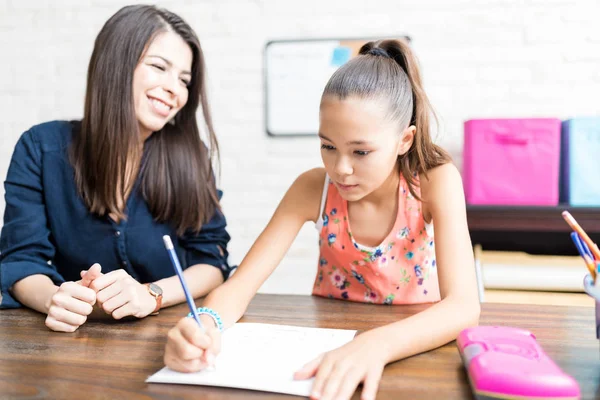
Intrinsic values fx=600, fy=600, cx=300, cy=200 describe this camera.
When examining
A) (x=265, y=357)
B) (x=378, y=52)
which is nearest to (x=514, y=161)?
(x=378, y=52)

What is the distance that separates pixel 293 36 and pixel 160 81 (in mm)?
1181

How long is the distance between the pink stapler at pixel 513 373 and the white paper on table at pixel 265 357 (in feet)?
0.62

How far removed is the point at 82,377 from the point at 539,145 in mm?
1780

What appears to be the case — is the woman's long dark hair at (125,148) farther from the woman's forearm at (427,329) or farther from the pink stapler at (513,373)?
the pink stapler at (513,373)

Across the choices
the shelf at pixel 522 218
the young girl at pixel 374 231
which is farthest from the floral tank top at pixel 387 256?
the shelf at pixel 522 218

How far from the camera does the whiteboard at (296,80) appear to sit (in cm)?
249

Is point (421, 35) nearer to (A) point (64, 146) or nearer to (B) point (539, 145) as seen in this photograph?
(B) point (539, 145)

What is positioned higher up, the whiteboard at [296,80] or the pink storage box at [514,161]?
the whiteboard at [296,80]

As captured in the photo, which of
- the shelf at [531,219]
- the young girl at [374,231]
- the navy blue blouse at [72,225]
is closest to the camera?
the young girl at [374,231]

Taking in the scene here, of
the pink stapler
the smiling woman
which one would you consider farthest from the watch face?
the pink stapler

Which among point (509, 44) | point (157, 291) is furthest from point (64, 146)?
point (509, 44)

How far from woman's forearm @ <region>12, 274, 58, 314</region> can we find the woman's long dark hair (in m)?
0.25

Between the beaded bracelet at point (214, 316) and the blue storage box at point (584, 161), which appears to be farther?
the blue storage box at point (584, 161)

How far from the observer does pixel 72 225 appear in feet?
4.72
